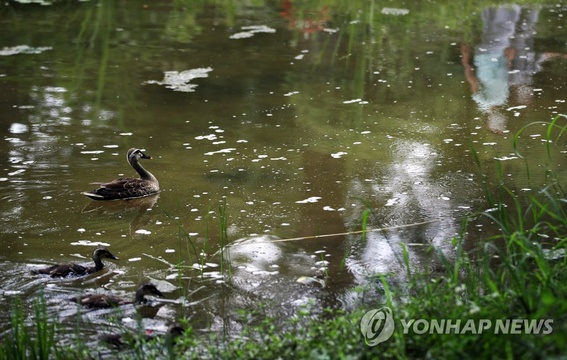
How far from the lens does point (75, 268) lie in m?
6.25

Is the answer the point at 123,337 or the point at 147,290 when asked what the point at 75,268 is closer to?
the point at 147,290

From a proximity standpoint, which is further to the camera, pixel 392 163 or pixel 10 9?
pixel 10 9

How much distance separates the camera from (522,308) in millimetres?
4332

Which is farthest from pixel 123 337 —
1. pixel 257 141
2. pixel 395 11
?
pixel 395 11

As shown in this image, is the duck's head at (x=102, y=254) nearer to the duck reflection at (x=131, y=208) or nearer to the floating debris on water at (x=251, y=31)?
the duck reflection at (x=131, y=208)

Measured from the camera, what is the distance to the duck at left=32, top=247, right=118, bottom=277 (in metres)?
6.16

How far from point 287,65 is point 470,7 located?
568cm

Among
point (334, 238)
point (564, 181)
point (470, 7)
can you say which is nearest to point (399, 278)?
point (334, 238)

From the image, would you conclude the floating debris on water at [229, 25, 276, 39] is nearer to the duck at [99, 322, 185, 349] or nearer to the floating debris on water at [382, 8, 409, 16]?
the floating debris on water at [382, 8, 409, 16]

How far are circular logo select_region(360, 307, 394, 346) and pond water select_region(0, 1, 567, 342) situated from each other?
3.51ft

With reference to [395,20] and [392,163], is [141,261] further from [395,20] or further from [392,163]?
[395,20]

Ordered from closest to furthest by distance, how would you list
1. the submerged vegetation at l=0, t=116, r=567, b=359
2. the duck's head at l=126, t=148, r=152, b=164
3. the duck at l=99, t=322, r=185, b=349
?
the submerged vegetation at l=0, t=116, r=567, b=359
the duck at l=99, t=322, r=185, b=349
the duck's head at l=126, t=148, r=152, b=164

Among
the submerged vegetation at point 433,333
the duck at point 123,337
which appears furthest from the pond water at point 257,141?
the submerged vegetation at point 433,333

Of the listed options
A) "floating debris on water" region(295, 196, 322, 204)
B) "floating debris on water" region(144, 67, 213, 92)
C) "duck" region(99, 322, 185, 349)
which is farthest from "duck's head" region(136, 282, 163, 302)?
"floating debris on water" region(144, 67, 213, 92)
